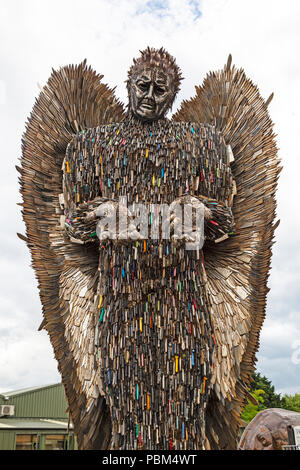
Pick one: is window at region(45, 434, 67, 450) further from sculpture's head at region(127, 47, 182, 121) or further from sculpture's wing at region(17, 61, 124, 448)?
sculpture's head at region(127, 47, 182, 121)

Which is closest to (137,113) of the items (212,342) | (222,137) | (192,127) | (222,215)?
(192,127)

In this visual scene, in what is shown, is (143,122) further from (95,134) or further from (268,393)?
(268,393)

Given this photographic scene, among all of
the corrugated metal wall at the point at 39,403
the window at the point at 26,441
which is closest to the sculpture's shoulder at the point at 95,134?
the window at the point at 26,441

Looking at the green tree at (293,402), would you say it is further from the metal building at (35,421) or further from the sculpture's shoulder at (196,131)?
the sculpture's shoulder at (196,131)

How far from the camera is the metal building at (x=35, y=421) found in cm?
1290

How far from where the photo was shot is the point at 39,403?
16047mm

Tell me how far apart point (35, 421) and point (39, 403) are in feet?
3.03

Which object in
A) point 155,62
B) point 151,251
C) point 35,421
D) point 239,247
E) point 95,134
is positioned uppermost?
point 155,62

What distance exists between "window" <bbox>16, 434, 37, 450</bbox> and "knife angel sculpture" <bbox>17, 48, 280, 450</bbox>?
33.6ft

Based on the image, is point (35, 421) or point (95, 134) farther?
point (35, 421)

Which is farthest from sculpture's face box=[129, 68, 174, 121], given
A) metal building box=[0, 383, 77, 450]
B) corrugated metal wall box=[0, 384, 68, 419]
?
corrugated metal wall box=[0, 384, 68, 419]

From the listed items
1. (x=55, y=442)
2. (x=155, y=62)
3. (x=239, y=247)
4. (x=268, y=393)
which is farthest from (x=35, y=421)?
(x=155, y=62)

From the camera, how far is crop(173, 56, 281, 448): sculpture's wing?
3893mm

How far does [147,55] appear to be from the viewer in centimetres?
419
